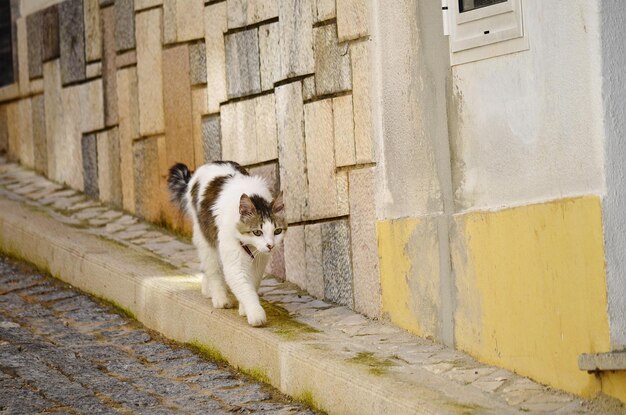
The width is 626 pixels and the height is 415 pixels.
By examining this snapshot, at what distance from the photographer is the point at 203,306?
23.4ft

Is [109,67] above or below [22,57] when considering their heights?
below

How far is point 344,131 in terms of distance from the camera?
7137mm

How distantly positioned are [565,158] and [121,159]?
5.17 m

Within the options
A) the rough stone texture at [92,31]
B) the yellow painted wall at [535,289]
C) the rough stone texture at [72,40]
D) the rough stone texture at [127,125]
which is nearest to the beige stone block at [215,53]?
the rough stone texture at [127,125]

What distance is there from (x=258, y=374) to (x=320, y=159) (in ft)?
5.15

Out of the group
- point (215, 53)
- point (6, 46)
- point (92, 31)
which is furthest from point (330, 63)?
point (6, 46)

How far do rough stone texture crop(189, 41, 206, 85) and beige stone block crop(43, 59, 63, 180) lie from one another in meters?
2.09

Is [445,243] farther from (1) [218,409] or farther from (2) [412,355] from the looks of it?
(1) [218,409]

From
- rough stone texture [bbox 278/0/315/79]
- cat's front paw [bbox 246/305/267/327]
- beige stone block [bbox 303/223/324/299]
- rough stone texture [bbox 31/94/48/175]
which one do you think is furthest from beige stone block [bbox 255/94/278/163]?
rough stone texture [bbox 31/94/48/175]

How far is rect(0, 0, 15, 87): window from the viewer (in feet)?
38.9

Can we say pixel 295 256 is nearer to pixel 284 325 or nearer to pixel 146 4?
pixel 284 325

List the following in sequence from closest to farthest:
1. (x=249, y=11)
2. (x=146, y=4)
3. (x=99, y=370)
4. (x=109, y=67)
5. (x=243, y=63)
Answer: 1. (x=99, y=370)
2. (x=249, y=11)
3. (x=243, y=63)
4. (x=146, y=4)
5. (x=109, y=67)

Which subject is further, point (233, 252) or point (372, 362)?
point (233, 252)

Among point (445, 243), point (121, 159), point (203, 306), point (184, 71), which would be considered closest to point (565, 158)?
point (445, 243)
